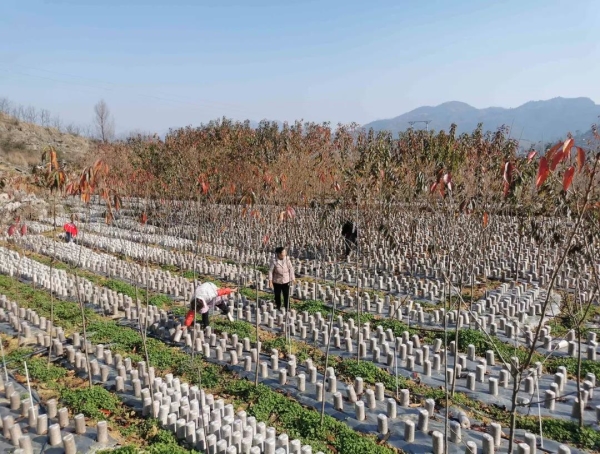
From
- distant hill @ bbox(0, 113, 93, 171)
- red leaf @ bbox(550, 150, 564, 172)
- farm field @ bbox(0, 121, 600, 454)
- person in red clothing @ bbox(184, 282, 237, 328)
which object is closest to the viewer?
red leaf @ bbox(550, 150, 564, 172)

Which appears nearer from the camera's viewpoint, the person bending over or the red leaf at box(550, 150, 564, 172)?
the red leaf at box(550, 150, 564, 172)

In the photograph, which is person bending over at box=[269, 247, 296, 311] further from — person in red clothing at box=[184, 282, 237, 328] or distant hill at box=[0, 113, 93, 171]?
distant hill at box=[0, 113, 93, 171]

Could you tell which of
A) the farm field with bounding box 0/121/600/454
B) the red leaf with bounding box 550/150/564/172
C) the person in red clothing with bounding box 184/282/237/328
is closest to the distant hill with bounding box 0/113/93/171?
the farm field with bounding box 0/121/600/454

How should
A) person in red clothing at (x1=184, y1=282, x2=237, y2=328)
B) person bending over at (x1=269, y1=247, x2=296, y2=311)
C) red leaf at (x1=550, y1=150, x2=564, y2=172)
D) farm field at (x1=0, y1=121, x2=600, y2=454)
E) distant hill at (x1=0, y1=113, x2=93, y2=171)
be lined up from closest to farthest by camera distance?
1. red leaf at (x1=550, y1=150, x2=564, y2=172)
2. farm field at (x1=0, y1=121, x2=600, y2=454)
3. person in red clothing at (x1=184, y1=282, x2=237, y2=328)
4. person bending over at (x1=269, y1=247, x2=296, y2=311)
5. distant hill at (x1=0, y1=113, x2=93, y2=171)

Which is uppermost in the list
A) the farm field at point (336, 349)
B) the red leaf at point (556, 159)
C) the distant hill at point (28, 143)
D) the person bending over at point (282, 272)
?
the distant hill at point (28, 143)

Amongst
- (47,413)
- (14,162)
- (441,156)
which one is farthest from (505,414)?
(14,162)

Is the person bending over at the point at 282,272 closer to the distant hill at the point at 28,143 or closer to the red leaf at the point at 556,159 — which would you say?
the red leaf at the point at 556,159

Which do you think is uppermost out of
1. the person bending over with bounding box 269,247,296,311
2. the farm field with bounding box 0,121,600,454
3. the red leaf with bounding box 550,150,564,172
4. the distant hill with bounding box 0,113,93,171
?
the distant hill with bounding box 0,113,93,171

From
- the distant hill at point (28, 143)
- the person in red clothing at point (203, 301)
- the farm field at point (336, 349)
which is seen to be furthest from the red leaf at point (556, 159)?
the distant hill at point (28, 143)

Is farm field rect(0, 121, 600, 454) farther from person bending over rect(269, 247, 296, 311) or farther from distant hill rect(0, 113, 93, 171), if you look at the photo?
distant hill rect(0, 113, 93, 171)

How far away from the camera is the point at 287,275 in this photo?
803cm

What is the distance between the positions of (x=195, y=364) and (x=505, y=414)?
13.5 ft

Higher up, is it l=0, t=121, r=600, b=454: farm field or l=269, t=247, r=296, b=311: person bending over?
l=269, t=247, r=296, b=311: person bending over

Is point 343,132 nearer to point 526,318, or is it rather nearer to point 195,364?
point 526,318
